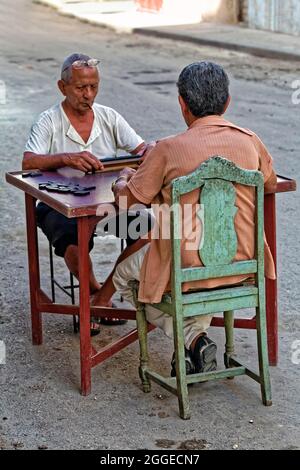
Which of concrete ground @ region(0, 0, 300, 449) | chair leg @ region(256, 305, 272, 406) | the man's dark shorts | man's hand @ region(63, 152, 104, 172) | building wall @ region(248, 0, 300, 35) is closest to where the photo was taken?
concrete ground @ region(0, 0, 300, 449)

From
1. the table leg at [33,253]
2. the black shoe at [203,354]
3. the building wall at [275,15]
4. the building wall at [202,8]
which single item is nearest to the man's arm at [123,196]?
the black shoe at [203,354]

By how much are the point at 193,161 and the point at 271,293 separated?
1.00 meters

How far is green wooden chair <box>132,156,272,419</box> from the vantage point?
159 inches

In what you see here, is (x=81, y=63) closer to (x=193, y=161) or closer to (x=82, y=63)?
(x=82, y=63)

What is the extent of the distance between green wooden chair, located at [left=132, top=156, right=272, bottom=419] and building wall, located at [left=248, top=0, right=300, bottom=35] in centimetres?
1535

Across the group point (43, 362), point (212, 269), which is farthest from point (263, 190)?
point (43, 362)

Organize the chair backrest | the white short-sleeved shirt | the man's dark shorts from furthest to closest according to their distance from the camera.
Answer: the white short-sleeved shirt → the man's dark shorts → the chair backrest

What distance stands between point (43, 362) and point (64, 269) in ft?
4.95

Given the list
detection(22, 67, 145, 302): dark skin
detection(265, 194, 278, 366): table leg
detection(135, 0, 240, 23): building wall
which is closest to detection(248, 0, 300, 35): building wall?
detection(135, 0, 240, 23): building wall

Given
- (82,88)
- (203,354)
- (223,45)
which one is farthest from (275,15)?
(203,354)

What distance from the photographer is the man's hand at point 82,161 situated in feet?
16.2

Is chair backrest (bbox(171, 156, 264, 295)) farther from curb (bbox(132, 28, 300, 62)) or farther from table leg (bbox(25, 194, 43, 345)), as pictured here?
curb (bbox(132, 28, 300, 62))

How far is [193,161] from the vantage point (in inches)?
161

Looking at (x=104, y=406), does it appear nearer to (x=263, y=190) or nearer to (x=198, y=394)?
(x=198, y=394)
